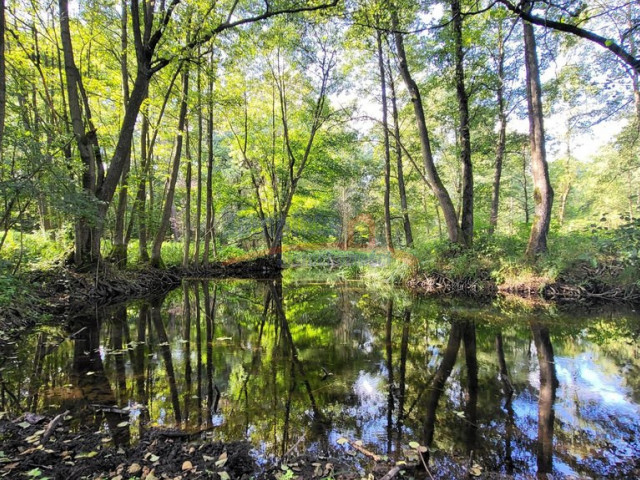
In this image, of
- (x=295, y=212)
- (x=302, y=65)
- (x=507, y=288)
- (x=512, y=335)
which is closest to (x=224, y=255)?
(x=295, y=212)

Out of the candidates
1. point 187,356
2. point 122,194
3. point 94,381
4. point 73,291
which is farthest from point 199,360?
point 122,194

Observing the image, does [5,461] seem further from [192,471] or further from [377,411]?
[377,411]

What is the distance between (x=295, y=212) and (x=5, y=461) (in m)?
18.6

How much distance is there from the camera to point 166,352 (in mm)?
5004

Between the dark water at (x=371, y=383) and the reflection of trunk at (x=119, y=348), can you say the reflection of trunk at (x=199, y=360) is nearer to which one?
the dark water at (x=371, y=383)

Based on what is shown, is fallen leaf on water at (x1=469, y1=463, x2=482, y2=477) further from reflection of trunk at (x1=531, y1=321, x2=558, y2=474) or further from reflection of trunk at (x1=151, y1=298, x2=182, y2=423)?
reflection of trunk at (x1=151, y1=298, x2=182, y2=423)

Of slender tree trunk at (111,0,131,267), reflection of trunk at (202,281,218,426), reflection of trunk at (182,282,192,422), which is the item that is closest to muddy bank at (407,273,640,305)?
reflection of trunk at (202,281,218,426)

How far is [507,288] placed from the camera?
9711mm

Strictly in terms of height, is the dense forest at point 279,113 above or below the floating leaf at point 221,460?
above

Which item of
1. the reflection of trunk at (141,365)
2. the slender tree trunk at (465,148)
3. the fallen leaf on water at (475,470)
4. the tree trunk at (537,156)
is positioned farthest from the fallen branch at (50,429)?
the slender tree trunk at (465,148)

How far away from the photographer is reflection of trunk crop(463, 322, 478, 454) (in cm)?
274

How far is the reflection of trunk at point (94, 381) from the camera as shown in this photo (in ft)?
9.14

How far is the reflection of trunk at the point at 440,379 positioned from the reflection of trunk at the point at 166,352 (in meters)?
2.20

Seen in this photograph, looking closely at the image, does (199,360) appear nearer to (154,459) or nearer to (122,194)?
(154,459)
